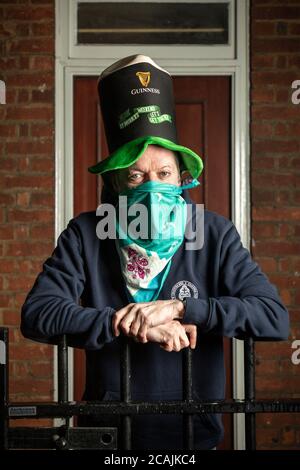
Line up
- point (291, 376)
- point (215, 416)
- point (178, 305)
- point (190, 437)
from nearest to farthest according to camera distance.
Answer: point (190, 437) → point (178, 305) → point (215, 416) → point (291, 376)

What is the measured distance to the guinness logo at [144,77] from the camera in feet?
5.71

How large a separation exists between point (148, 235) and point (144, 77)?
0.44 meters

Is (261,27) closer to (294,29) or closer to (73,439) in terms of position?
(294,29)

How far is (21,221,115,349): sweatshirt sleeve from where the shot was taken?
1429 millimetres

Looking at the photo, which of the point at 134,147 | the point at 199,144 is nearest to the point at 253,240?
the point at 199,144

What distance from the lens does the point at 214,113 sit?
154 inches

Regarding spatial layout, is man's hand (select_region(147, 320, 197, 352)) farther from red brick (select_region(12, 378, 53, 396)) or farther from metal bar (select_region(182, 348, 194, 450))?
red brick (select_region(12, 378, 53, 396))

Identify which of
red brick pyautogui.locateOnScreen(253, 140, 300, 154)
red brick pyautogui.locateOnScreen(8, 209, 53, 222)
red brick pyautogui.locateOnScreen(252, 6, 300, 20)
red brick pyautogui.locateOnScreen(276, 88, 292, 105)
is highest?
red brick pyautogui.locateOnScreen(252, 6, 300, 20)

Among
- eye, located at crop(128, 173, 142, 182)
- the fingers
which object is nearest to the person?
eye, located at crop(128, 173, 142, 182)

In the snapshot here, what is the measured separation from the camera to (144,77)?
1745mm

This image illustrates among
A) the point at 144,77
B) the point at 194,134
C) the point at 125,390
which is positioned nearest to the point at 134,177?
the point at 144,77

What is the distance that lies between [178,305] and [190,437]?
0.29m

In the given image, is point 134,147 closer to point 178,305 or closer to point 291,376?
point 178,305

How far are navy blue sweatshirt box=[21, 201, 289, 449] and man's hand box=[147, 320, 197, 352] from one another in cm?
15
